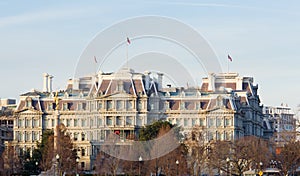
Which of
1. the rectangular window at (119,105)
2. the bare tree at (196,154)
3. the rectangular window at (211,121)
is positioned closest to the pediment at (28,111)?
the rectangular window at (119,105)

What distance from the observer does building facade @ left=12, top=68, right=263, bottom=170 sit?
423 feet

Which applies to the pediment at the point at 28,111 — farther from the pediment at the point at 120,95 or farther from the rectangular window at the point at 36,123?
the pediment at the point at 120,95

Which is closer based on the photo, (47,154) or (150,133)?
(47,154)

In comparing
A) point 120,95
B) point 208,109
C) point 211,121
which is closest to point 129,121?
point 120,95

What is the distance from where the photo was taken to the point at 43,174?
7919 centimetres

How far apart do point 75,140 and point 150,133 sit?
27.6 meters

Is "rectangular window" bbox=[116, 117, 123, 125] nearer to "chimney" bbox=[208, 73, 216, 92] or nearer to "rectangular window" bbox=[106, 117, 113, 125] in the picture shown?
"rectangular window" bbox=[106, 117, 113, 125]

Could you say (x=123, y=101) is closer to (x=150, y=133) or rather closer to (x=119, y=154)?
(x=150, y=133)

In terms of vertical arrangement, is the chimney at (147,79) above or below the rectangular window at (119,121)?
above

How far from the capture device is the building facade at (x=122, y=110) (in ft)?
423

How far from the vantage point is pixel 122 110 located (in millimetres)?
130000

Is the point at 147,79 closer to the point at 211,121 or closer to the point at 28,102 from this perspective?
the point at 211,121

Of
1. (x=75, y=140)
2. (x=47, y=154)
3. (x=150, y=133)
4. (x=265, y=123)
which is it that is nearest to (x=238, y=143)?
(x=150, y=133)

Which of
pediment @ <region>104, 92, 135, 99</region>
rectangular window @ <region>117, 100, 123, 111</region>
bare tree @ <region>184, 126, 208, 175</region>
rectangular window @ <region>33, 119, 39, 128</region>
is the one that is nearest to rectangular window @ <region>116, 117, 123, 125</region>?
rectangular window @ <region>117, 100, 123, 111</region>
